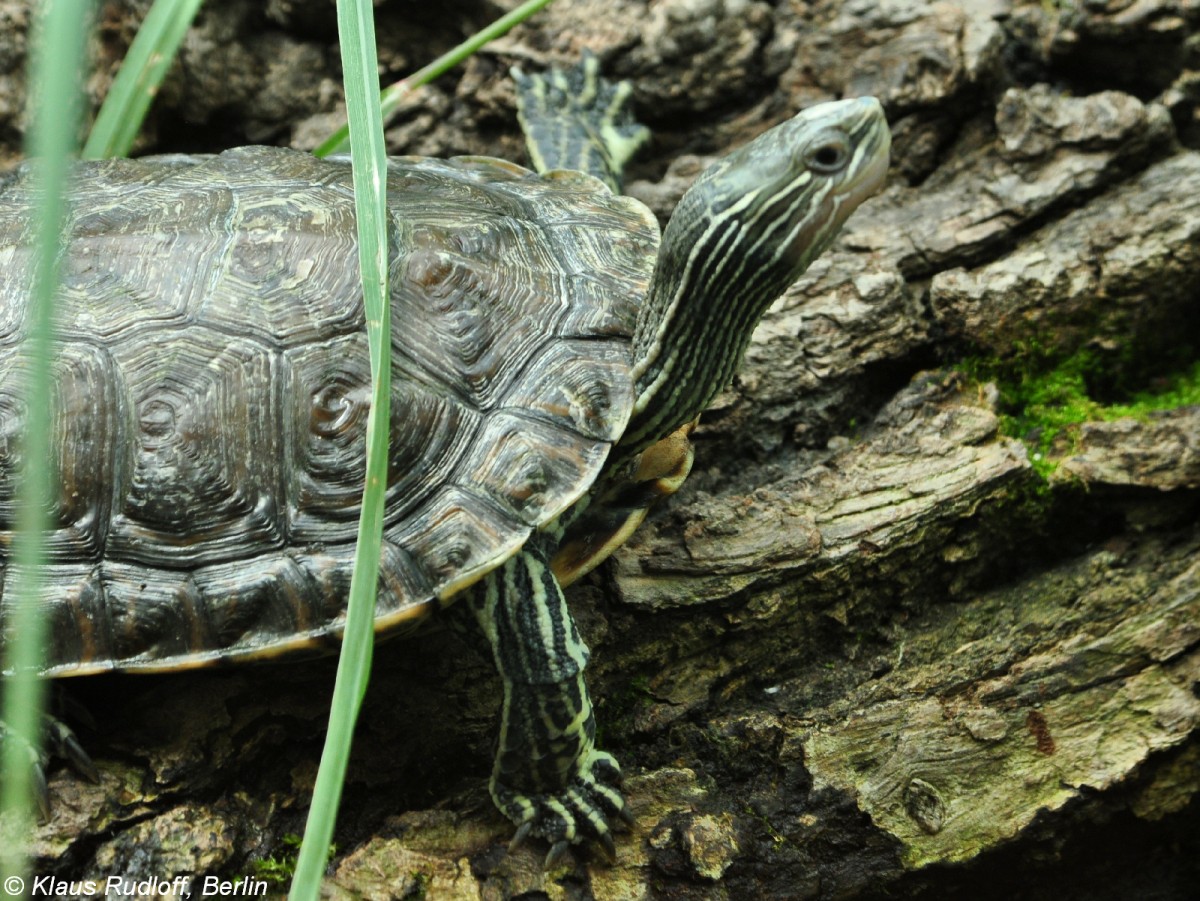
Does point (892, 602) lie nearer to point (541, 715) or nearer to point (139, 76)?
point (541, 715)

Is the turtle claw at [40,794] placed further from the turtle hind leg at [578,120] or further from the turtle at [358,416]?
the turtle hind leg at [578,120]

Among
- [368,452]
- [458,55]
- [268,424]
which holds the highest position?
[458,55]

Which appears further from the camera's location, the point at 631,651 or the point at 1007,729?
the point at 631,651

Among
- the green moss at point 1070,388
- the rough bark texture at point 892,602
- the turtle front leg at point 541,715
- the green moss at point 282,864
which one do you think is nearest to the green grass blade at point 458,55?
the rough bark texture at point 892,602

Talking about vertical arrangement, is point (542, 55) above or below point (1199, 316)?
above

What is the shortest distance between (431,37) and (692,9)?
1.23 metres

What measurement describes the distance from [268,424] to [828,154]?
1665 millimetres

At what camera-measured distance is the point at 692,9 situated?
4.06 meters

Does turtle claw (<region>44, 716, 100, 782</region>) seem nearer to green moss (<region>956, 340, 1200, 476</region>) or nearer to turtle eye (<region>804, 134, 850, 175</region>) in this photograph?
turtle eye (<region>804, 134, 850, 175</region>)

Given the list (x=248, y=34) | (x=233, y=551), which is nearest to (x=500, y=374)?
(x=233, y=551)

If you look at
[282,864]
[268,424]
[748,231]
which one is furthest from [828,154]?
[282,864]

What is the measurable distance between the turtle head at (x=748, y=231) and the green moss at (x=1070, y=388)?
115cm

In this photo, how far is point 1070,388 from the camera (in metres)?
3.42

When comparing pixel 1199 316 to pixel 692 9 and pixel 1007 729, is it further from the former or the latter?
pixel 692 9
